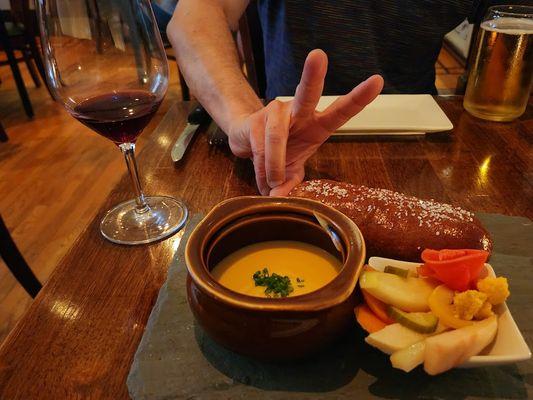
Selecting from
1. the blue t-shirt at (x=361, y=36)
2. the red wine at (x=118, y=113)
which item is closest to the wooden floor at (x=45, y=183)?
the blue t-shirt at (x=361, y=36)

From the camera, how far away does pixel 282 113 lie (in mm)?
918

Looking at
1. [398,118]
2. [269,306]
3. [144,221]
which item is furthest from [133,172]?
[398,118]

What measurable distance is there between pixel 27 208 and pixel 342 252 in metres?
2.41

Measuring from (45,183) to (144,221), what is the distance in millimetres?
2190

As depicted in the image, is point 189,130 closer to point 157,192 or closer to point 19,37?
point 157,192

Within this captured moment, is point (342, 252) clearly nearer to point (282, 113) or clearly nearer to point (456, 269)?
point (456, 269)

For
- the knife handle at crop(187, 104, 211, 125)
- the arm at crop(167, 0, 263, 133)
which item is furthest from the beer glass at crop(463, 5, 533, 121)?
the knife handle at crop(187, 104, 211, 125)

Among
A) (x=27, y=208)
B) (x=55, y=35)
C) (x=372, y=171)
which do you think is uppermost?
(x=55, y=35)

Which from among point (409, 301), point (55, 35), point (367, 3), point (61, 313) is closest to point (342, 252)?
point (409, 301)

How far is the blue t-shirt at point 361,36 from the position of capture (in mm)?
1432

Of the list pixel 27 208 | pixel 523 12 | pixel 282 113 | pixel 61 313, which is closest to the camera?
pixel 61 313

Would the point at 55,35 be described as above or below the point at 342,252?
above

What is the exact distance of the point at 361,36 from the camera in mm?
1473

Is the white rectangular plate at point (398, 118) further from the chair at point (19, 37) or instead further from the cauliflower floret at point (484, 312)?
the chair at point (19, 37)
